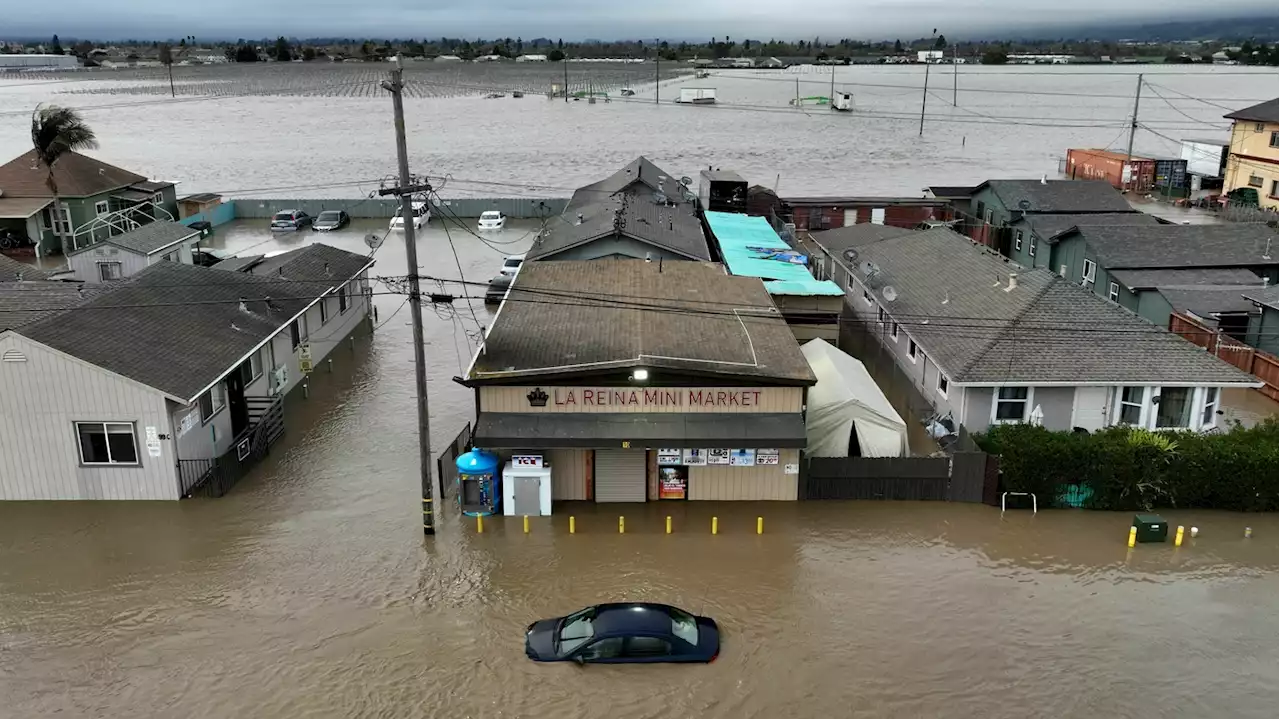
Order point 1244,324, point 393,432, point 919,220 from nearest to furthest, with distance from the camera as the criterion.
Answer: point 393,432 < point 1244,324 < point 919,220

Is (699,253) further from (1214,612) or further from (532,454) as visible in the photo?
(1214,612)

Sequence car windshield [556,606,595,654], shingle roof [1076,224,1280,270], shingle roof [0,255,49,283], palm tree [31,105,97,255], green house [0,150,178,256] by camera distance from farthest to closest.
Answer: green house [0,150,178,256]
palm tree [31,105,97,255]
shingle roof [1076,224,1280,270]
shingle roof [0,255,49,283]
car windshield [556,606,595,654]

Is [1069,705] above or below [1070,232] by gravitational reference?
below

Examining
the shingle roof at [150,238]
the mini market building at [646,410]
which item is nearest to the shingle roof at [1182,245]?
the mini market building at [646,410]

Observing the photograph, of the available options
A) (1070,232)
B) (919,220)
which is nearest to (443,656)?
(1070,232)

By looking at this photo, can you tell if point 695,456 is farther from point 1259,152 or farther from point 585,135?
point 585,135

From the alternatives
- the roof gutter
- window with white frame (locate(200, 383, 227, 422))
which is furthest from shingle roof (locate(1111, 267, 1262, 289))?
window with white frame (locate(200, 383, 227, 422))

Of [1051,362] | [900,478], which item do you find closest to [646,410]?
[900,478]

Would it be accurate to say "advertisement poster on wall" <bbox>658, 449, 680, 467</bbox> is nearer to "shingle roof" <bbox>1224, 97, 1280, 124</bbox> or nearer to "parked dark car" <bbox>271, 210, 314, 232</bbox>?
"parked dark car" <bbox>271, 210, 314, 232</bbox>
